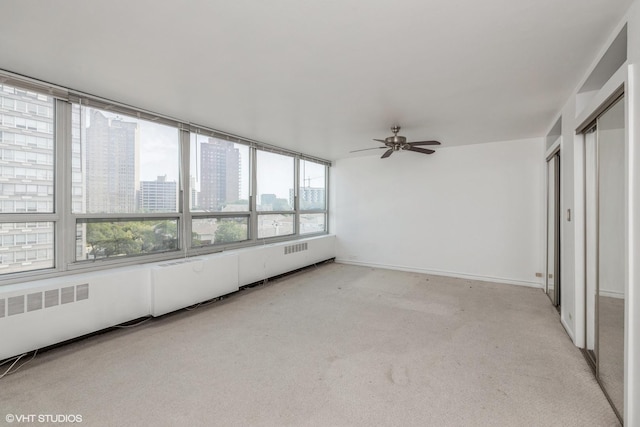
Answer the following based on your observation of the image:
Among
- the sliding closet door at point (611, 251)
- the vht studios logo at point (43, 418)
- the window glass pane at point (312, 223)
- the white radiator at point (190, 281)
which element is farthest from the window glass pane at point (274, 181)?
the sliding closet door at point (611, 251)

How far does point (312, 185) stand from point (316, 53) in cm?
435

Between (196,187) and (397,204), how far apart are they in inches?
150

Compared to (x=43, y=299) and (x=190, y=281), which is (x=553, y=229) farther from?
(x=43, y=299)

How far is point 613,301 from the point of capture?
1850 mm

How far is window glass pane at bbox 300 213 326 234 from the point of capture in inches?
244

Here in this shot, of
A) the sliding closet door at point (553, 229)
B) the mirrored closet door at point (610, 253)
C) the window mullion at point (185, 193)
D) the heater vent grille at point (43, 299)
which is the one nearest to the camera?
the mirrored closet door at point (610, 253)

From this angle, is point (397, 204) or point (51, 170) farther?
point (397, 204)

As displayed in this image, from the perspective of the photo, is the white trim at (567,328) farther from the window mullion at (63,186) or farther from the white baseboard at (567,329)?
the window mullion at (63,186)

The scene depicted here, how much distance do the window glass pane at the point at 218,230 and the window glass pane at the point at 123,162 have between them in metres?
0.46

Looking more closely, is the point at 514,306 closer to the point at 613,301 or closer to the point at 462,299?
the point at 462,299

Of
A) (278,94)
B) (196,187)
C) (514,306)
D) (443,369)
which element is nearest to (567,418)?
(443,369)

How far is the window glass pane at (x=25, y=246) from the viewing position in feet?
8.13

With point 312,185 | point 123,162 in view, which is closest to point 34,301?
point 123,162

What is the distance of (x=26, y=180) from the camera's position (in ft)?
8.41
